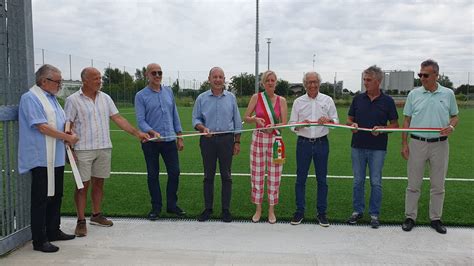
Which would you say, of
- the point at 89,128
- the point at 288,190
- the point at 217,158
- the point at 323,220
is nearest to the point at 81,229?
the point at 89,128

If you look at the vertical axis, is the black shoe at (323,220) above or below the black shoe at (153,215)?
above

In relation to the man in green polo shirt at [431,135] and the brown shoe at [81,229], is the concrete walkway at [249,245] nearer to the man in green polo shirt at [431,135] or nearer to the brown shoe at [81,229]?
the brown shoe at [81,229]

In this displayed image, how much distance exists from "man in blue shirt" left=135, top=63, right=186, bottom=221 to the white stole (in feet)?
4.33

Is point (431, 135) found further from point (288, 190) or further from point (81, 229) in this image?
point (81, 229)

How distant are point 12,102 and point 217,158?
251 centimetres

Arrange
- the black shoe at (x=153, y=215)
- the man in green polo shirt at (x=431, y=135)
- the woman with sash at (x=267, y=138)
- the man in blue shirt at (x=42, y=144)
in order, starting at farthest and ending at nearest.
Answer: the black shoe at (x=153, y=215), the woman with sash at (x=267, y=138), the man in green polo shirt at (x=431, y=135), the man in blue shirt at (x=42, y=144)

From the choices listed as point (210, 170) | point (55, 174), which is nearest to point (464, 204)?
point (210, 170)

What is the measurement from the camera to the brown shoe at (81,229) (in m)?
4.78

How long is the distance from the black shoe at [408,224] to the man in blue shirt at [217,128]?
2.19 meters

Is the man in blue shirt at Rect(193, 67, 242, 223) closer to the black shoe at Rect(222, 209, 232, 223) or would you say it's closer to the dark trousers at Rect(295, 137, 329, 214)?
the black shoe at Rect(222, 209, 232, 223)

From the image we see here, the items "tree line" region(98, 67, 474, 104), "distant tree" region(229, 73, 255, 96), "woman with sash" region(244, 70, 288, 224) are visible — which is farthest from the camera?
"distant tree" region(229, 73, 255, 96)

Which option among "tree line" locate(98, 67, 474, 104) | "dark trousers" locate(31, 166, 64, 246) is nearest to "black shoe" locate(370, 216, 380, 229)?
"dark trousers" locate(31, 166, 64, 246)

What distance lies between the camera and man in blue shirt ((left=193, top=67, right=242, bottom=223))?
529 centimetres

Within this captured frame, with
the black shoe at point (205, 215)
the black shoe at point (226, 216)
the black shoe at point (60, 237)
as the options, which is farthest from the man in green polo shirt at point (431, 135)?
the black shoe at point (60, 237)
